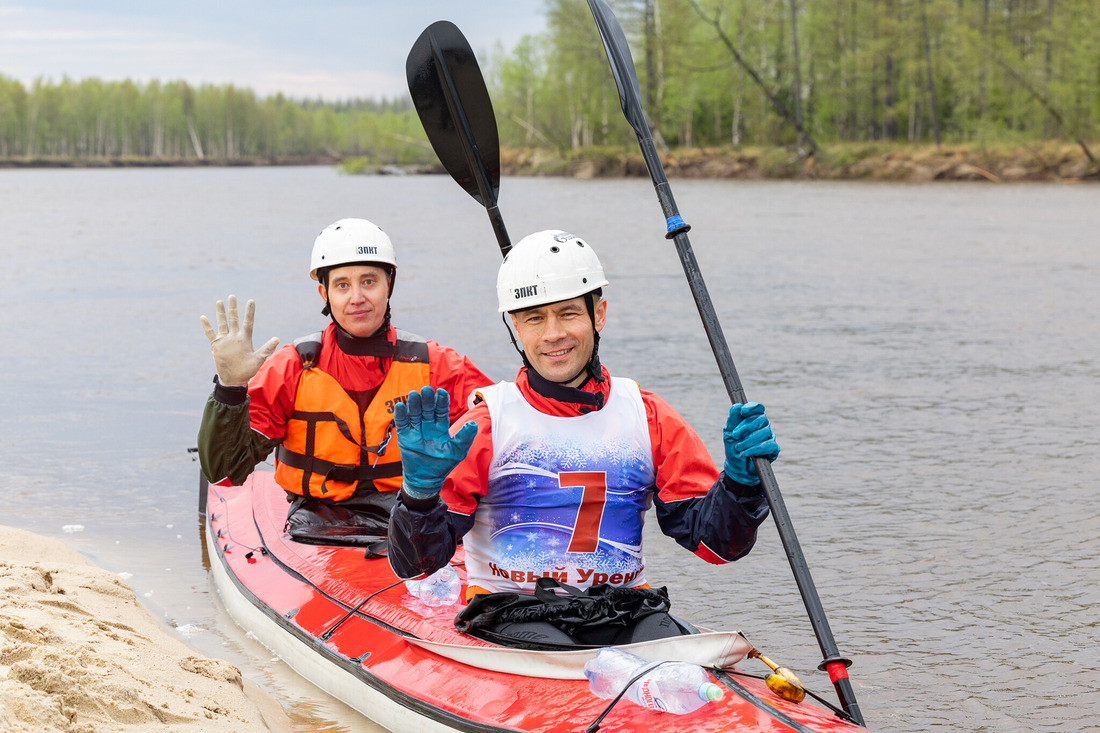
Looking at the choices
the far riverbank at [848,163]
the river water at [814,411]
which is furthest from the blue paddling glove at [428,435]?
the far riverbank at [848,163]

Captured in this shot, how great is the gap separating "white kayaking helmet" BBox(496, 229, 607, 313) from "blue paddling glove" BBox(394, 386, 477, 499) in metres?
0.46

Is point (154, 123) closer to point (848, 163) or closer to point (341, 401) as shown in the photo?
point (848, 163)

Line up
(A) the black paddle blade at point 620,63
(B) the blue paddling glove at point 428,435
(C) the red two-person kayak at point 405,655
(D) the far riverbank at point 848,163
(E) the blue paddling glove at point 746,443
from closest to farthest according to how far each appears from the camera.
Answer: (B) the blue paddling glove at point 428,435
(C) the red two-person kayak at point 405,655
(E) the blue paddling glove at point 746,443
(A) the black paddle blade at point 620,63
(D) the far riverbank at point 848,163

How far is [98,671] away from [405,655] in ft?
3.03

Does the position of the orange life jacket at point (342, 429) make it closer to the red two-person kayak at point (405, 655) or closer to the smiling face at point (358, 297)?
the smiling face at point (358, 297)

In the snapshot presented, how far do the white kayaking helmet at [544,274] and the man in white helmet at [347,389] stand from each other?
1449 mm

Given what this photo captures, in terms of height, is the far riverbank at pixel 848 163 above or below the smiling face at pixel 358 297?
above

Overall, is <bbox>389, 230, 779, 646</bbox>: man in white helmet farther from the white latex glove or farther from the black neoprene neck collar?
the white latex glove

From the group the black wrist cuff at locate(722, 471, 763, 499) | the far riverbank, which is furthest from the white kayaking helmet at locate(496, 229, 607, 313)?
the far riverbank

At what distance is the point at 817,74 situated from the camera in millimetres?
52281

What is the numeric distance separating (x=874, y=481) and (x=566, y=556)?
4.51m

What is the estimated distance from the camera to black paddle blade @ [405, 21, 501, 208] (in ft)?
16.3

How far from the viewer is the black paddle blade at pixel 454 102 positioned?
16.3ft

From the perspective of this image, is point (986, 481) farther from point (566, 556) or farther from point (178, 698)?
point (178, 698)
